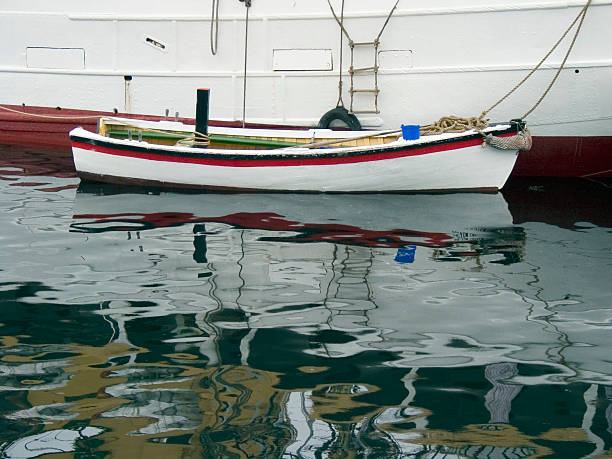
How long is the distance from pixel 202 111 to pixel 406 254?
4.44 m

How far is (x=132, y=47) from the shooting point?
1267cm

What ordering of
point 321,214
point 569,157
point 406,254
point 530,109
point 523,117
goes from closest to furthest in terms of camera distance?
point 406,254
point 321,214
point 523,117
point 530,109
point 569,157

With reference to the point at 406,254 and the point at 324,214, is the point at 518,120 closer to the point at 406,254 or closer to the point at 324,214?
the point at 324,214

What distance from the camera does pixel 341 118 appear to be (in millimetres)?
11633

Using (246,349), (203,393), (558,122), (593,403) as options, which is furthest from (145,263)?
(558,122)

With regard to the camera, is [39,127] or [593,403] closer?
[593,403]

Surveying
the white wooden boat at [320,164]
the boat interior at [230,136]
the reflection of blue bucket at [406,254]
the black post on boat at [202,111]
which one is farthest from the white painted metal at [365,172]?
the reflection of blue bucket at [406,254]

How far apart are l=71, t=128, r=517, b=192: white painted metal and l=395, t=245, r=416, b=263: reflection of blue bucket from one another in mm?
2482

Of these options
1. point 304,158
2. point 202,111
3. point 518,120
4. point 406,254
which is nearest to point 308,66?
point 202,111

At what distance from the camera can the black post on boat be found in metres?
10.9

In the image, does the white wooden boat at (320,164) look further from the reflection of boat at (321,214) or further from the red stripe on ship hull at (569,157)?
the red stripe on ship hull at (569,157)

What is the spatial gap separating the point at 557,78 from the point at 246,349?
7428mm

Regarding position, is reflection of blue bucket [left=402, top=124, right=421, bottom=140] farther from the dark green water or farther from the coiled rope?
the dark green water

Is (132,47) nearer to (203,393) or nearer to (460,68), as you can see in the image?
(460,68)
